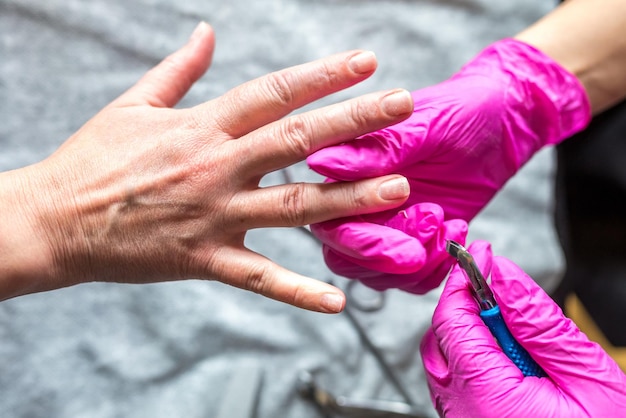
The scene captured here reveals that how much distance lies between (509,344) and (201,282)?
1.96 ft

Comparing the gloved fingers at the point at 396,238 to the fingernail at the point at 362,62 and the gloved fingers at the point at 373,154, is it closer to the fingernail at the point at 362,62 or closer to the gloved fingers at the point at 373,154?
the gloved fingers at the point at 373,154

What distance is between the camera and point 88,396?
1001 millimetres

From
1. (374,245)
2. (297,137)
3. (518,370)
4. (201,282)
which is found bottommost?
(201,282)

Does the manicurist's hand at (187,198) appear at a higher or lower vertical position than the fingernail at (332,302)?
higher

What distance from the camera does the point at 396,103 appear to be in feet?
2.15

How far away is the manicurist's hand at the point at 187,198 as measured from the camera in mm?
705

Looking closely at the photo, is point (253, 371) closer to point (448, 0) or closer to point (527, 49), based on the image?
point (527, 49)

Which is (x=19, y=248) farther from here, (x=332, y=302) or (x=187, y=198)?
(x=332, y=302)

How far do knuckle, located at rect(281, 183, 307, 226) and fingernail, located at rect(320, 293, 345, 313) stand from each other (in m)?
0.10

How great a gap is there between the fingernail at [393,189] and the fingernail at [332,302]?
139mm

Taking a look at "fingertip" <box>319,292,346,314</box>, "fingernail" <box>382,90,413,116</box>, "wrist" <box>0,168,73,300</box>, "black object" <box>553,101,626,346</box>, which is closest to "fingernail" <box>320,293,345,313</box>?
"fingertip" <box>319,292,346,314</box>

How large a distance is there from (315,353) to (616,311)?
20.6 inches

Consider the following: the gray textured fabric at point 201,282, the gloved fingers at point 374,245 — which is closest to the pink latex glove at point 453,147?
the gloved fingers at point 374,245

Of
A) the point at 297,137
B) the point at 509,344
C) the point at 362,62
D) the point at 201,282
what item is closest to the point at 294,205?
the point at 297,137
